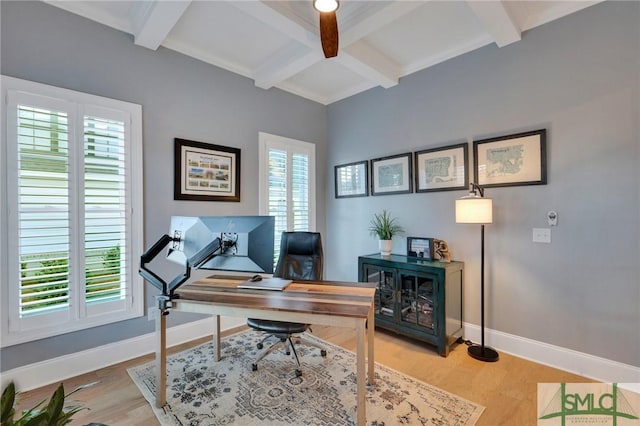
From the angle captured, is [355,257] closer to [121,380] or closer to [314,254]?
[314,254]

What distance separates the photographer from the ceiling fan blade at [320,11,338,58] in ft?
5.35

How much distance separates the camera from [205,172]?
3029 mm

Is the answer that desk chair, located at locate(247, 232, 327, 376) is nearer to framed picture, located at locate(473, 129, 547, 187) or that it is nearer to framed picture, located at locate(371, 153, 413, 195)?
framed picture, located at locate(371, 153, 413, 195)

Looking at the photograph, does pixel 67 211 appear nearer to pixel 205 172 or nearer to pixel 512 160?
pixel 205 172

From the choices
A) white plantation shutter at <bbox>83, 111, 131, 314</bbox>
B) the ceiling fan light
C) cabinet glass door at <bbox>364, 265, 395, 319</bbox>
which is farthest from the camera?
cabinet glass door at <bbox>364, 265, 395, 319</bbox>

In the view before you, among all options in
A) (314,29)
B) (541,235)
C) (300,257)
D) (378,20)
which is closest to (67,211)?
(300,257)

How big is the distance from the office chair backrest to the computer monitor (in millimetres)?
805

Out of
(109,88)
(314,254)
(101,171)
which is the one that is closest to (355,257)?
(314,254)

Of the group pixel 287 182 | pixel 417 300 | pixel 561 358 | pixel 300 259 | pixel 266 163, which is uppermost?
pixel 266 163

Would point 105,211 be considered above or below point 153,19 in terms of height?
below

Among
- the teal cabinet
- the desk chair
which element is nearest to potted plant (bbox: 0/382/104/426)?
the desk chair

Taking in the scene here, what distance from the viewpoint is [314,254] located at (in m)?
2.58

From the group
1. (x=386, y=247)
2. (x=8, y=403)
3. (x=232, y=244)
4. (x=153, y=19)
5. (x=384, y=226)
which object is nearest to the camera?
(x=8, y=403)

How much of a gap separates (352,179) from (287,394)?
263cm
